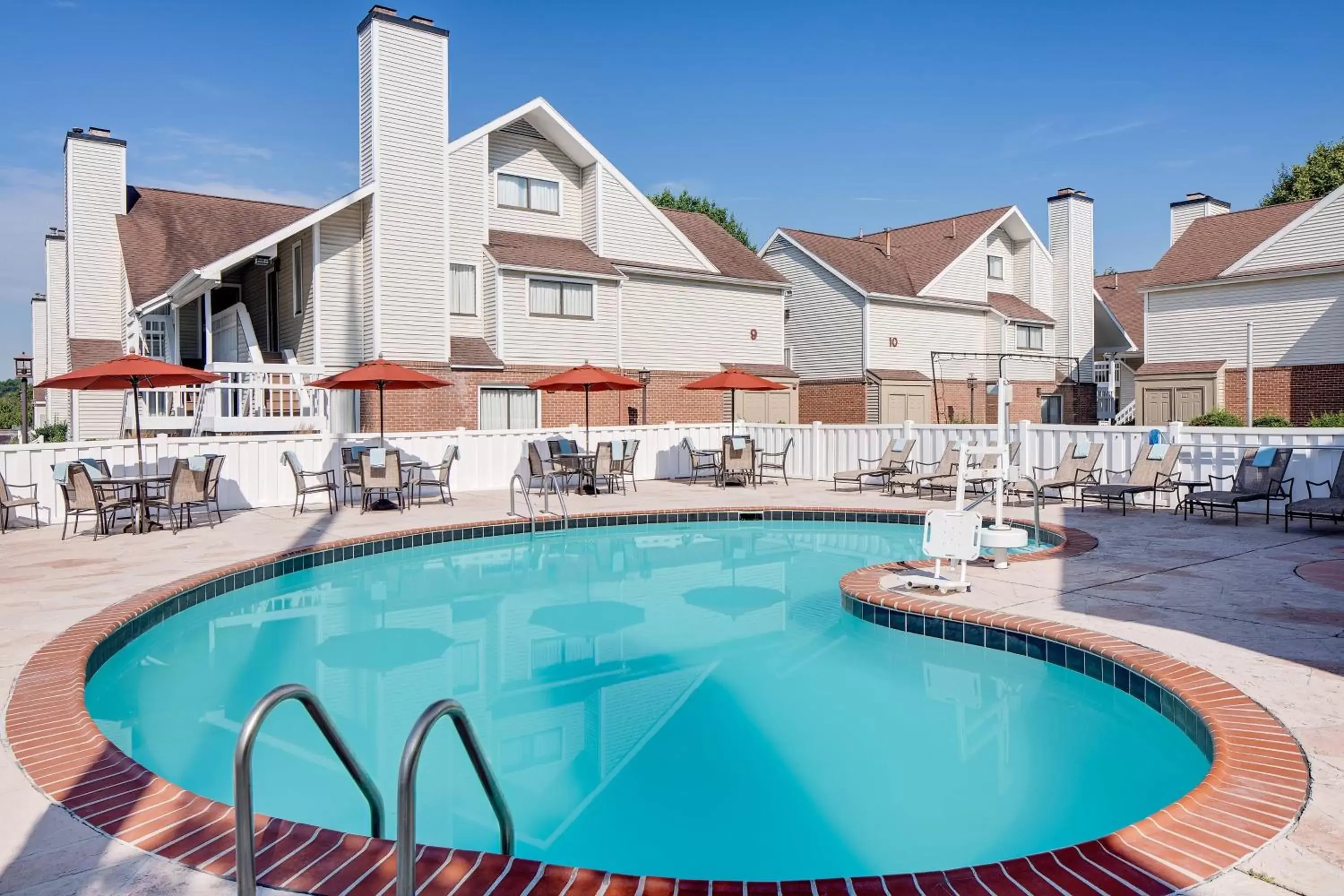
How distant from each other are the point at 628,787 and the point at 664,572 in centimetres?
580

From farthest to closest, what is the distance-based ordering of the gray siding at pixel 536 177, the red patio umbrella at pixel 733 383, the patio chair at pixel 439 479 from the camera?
the gray siding at pixel 536 177 < the red patio umbrella at pixel 733 383 < the patio chair at pixel 439 479

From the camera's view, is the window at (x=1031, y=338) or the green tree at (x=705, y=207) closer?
the window at (x=1031, y=338)

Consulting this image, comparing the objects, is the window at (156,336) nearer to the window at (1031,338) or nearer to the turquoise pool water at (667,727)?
the turquoise pool water at (667,727)

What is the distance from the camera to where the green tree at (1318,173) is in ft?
127

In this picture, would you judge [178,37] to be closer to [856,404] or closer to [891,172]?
[856,404]

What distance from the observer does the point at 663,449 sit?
1944cm

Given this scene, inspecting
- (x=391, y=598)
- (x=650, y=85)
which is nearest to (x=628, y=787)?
Result: (x=391, y=598)

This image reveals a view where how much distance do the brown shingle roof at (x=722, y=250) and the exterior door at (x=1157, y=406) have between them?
11.7m

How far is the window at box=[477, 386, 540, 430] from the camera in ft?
71.9

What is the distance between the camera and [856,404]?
96.4 ft

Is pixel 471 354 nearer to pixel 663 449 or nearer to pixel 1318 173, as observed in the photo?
pixel 663 449

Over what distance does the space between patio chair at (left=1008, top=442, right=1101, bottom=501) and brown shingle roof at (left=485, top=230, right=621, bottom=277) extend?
1273cm

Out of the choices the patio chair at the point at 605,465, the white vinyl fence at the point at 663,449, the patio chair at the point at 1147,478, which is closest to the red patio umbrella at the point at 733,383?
the white vinyl fence at the point at 663,449

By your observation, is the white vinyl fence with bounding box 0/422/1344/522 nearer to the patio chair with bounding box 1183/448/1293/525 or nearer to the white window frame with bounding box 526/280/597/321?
the patio chair with bounding box 1183/448/1293/525
